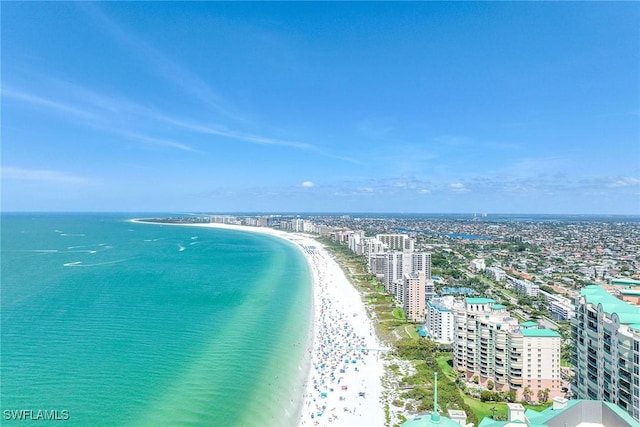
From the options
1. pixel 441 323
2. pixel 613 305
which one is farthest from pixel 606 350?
pixel 441 323

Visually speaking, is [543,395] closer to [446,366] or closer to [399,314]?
[446,366]

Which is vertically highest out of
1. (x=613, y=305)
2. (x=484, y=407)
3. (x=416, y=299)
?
(x=613, y=305)

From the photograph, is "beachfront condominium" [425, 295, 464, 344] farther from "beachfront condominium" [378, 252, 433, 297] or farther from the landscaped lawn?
"beachfront condominium" [378, 252, 433, 297]

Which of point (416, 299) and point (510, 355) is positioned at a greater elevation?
point (510, 355)

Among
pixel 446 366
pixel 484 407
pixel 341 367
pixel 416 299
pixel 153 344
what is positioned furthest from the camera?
pixel 416 299

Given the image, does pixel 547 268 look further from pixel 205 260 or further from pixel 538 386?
pixel 205 260

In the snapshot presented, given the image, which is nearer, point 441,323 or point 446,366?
point 446,366

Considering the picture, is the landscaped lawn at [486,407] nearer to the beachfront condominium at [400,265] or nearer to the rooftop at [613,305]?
the rooftop at [613,305]

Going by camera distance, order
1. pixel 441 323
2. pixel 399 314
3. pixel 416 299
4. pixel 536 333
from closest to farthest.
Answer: pixel 536 333
pixel 441 323
pixel 416 299
pixel 399 314

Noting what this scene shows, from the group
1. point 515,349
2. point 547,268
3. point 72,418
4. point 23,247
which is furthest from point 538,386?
point 23,247
